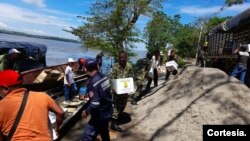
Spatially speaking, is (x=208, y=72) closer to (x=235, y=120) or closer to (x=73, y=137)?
(x=235, y=120)

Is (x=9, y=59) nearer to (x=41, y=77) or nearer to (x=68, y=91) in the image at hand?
(x=68, y=91)

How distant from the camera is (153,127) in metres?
9.85

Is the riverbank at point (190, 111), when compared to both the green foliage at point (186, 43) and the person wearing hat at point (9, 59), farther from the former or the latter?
the green foliage at point (186, 43)

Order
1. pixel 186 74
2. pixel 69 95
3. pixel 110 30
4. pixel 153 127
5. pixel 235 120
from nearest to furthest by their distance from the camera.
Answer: pixel 235 120 → pixel 153 127 → pixel 186 74 → pixel 69 95 → pixel 110 30

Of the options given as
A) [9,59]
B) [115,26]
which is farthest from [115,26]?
[9,59]

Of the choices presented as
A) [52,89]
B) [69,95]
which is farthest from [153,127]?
[52,89]

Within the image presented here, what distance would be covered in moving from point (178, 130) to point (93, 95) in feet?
10.6

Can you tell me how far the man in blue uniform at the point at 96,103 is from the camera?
6.72m

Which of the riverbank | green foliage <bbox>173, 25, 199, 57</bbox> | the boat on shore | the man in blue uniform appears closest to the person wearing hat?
the boat on shore

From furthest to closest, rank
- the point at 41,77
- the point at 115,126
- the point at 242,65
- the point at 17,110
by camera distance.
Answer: the point at 41,77, the point at 242,65, the point at 115,126, the point at 17,110

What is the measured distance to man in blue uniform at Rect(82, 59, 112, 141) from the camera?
6.72 metres

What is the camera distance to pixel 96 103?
6.71 m

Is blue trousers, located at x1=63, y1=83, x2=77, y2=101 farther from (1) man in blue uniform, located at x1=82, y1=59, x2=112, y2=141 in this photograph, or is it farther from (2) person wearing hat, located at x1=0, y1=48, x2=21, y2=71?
(1) man in blue uniform, located at x1=82, y1=59, x2=112, y2=141

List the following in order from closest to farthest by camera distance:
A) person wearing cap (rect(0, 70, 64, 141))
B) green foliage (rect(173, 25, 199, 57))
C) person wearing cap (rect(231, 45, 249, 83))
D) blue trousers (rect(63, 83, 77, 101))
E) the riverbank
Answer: person wearing cap (rect(0, 70, 64, 141)) → the riverbank → person wearing cap (rect(231, 45, 249, 83)) → blue trousers (rect(63, 83, 77, 101)) → green foliage (rect(173, 25, 199, 57))
